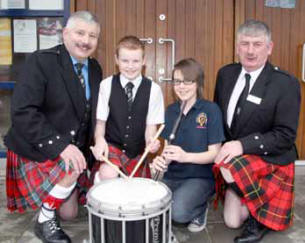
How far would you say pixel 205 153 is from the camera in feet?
7.84

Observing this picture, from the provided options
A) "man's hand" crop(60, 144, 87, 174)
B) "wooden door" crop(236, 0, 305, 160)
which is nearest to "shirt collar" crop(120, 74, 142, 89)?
"man's hand" crop(60, 144, 87, 174)

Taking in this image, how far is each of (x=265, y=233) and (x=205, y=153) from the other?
0.57 meters

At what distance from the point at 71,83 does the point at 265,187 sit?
1229 mm

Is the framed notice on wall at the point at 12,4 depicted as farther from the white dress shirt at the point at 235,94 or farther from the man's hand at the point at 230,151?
the man's hand at the point at 230,151

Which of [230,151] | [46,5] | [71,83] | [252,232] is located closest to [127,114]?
[71,83]

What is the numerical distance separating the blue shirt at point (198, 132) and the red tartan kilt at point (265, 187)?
0.49 feet

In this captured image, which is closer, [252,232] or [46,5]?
[252,232]

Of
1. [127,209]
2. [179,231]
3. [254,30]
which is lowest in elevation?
[179,231]

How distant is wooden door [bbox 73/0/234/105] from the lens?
348 centimetres

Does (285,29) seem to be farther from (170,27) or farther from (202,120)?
(202,120)

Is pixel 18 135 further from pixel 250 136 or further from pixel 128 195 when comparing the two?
pixel 250 136

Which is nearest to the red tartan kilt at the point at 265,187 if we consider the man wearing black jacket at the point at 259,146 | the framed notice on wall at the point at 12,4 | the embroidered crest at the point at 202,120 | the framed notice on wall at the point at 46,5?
the man wearing black jacket at the point at 259,146

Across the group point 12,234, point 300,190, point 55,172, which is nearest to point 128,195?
point 55,172

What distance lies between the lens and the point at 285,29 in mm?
3582
